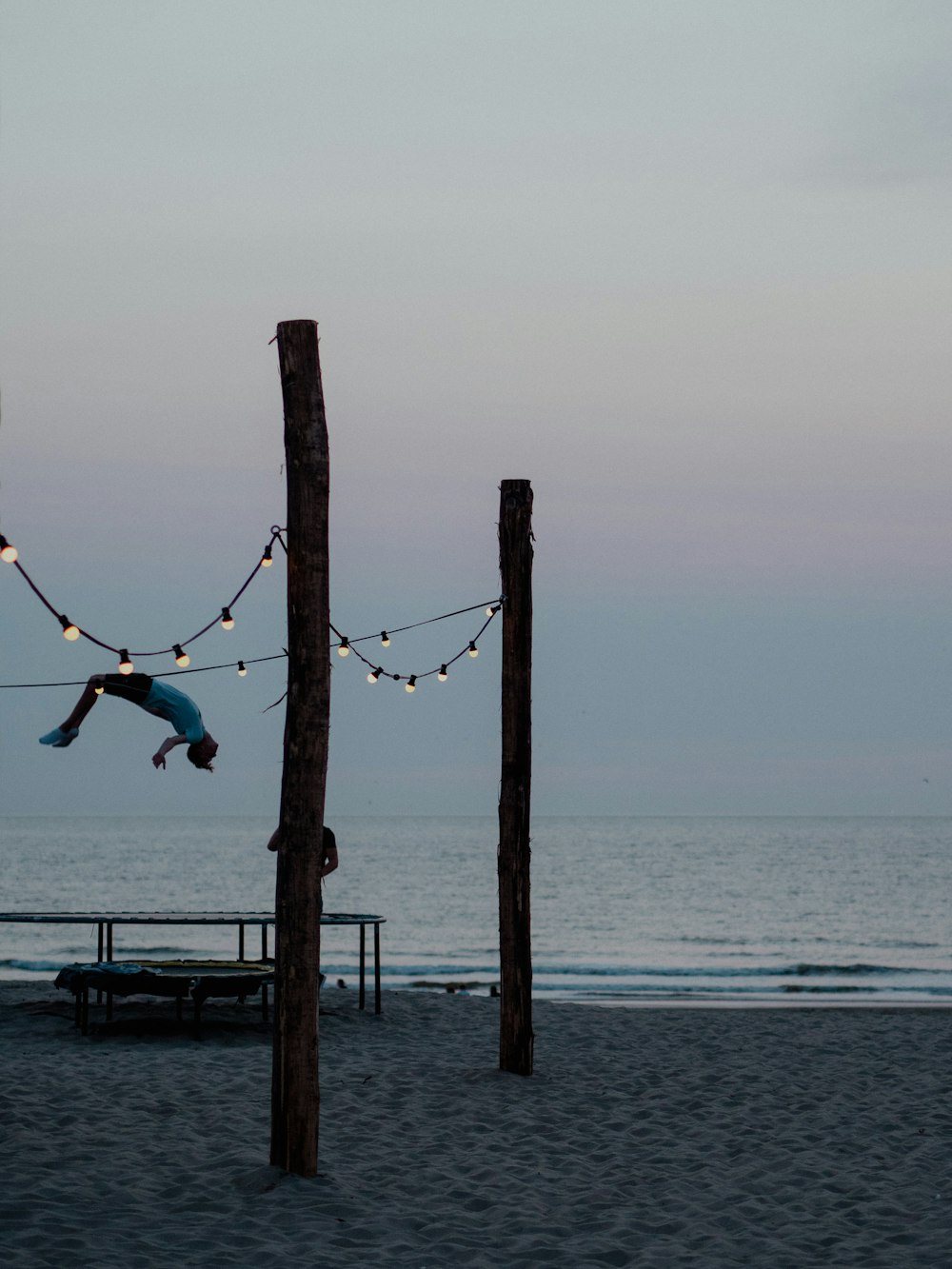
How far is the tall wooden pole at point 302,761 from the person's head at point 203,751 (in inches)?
57.0

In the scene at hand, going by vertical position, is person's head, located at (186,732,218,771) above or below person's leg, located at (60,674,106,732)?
below

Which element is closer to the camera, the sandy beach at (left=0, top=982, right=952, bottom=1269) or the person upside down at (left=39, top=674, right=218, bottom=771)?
the sandy beach at (left=0, top=982, right=952, bottom=1269)

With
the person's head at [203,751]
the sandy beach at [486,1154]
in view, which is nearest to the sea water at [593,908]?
the sandy beach at [486,1154]

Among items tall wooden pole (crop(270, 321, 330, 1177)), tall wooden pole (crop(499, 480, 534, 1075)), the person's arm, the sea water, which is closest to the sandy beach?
tall wooden pole (crop(270, 321, 330, 1177))

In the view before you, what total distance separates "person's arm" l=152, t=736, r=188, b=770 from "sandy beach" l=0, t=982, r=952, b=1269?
2.11m

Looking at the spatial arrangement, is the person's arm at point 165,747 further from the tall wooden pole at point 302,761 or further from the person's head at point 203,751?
the tall wooden pole at point 302,761

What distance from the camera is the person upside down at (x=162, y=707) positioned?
24.4ft

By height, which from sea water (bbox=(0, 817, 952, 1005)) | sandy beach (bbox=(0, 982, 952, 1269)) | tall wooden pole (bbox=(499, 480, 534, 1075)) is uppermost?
tall wooden pole (bbox=(499, 480, 534, 1075))

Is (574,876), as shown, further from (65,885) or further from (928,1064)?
(928,1064)

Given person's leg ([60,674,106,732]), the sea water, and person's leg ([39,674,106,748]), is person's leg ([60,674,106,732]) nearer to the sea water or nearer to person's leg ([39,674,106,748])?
person's leg ([39,674,106,748])

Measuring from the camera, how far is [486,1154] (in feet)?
24.5

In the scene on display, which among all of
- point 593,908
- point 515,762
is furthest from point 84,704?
point 593,908

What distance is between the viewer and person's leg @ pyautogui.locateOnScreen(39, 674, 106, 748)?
732cm

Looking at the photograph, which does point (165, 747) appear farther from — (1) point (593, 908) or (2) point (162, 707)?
(1) point (593, 908)
